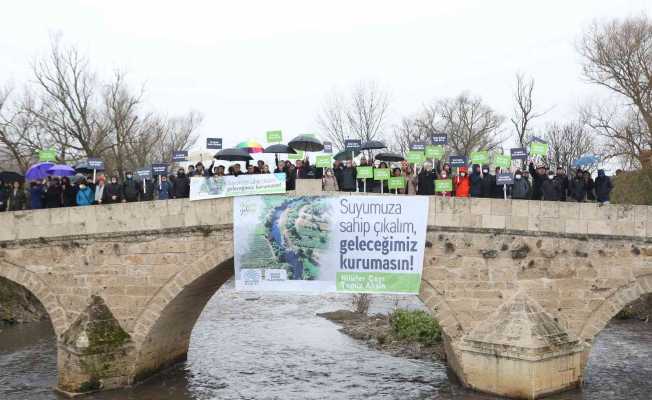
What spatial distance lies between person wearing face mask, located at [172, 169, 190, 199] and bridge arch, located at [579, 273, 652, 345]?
884 centimetres

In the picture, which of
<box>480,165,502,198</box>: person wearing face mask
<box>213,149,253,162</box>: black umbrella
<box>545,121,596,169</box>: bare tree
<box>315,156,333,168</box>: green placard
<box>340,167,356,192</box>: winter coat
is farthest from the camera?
<box>545,121,596,169</box>: bare tree

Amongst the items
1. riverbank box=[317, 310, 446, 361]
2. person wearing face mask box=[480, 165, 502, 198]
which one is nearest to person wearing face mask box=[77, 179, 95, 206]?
riverbank box=[317, 310, 446, 361]

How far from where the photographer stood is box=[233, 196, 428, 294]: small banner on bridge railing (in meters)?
12.8

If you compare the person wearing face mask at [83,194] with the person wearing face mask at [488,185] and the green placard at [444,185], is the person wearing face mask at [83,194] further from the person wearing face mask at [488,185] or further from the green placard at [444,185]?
the person wearing face mask at [488,185]

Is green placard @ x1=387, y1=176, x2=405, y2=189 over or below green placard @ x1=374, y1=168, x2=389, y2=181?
below

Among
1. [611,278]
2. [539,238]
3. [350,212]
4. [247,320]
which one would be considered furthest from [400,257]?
[247,320]

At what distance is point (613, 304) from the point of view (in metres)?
12.4

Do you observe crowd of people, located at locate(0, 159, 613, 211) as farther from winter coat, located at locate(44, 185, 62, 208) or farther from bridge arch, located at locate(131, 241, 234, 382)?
bridge arch, located at locate(131, 241, 234, 382)

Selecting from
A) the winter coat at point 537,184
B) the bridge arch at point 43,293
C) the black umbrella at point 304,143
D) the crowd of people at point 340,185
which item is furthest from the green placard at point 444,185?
the bridge arch at point 43,293

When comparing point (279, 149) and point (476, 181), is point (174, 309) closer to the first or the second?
point (279, 149)

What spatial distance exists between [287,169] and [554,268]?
19.6ft

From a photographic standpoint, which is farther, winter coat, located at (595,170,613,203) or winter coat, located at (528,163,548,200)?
winter coat, located at (528,163,548,200)

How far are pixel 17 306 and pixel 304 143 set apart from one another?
13112 mm

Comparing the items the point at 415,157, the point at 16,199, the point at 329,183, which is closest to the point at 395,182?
the point at 415,157
